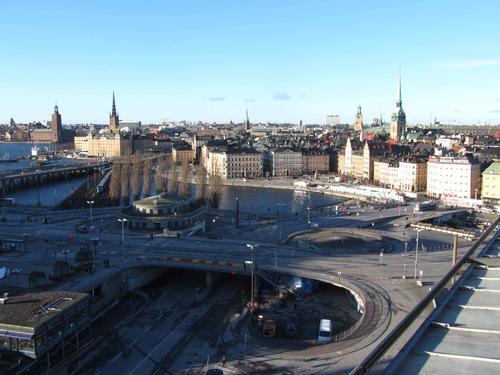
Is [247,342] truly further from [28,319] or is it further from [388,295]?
[28,319]

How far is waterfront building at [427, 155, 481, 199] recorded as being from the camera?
7288 cm

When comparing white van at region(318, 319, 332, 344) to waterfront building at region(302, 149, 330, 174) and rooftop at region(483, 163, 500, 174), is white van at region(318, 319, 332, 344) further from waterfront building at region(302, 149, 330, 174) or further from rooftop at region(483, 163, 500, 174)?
waterfront building at region(302, 149, 330, 174)

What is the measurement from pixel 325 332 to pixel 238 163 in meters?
84.1

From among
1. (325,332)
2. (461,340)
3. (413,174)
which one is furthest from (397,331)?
(413,174)

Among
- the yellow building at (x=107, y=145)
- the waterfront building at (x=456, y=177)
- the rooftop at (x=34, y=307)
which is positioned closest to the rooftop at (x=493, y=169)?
the waterfront building at (x=456, y=177)

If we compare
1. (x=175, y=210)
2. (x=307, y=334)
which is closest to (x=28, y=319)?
(x=307, y=334)

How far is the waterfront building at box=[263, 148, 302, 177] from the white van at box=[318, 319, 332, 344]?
8515 centimetres

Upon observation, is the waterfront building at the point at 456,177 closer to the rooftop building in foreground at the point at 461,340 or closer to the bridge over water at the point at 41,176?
the rooftop building in foreground at the point at 461,340

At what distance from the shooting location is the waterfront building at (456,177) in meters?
72.9

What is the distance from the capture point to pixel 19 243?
39.1 metres

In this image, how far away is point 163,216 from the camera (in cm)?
4447

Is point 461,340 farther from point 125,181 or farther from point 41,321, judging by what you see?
point 125,181

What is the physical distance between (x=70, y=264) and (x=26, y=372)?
12.4 m

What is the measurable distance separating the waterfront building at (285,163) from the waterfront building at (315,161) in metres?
1.80
